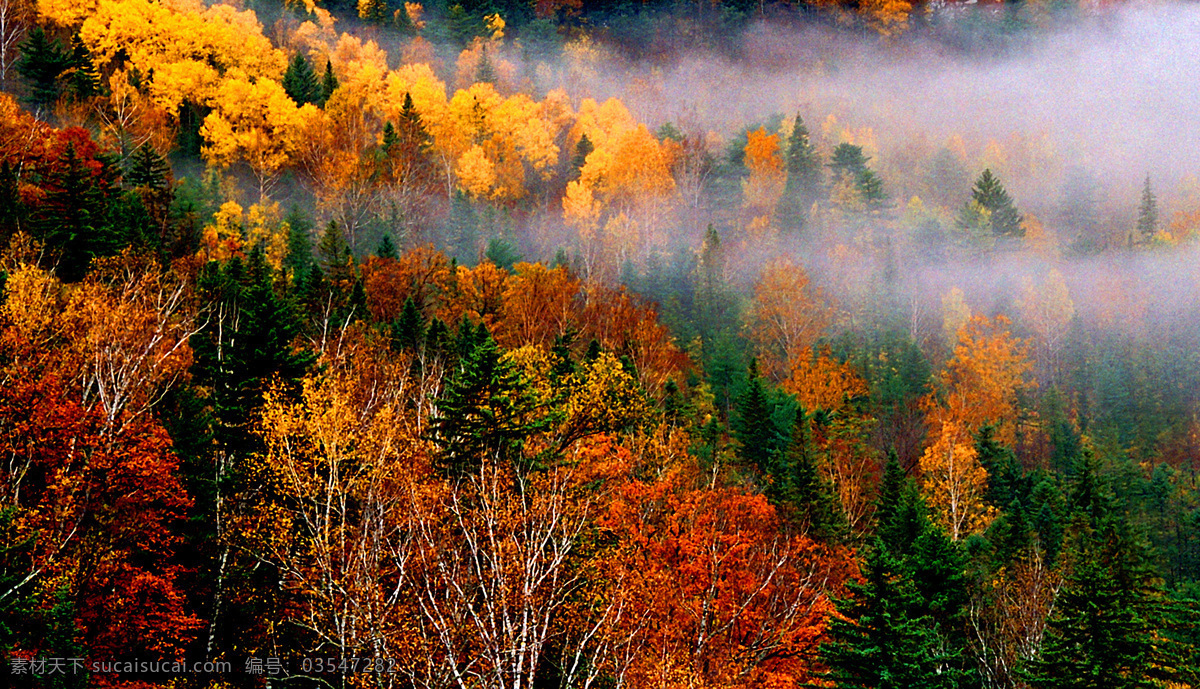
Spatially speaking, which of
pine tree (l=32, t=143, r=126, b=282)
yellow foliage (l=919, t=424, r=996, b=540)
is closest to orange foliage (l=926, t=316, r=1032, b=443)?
yellow foliage (l=919, t=424, r=996, b=540)

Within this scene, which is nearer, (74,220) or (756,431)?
(74,220)

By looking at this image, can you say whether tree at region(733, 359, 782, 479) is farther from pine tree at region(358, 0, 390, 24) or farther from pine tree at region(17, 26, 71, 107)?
pine tree at region(358, 0, 390, 24)

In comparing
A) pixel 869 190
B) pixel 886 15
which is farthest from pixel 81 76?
pixel 886 15

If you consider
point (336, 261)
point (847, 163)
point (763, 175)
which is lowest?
point (763, 175)

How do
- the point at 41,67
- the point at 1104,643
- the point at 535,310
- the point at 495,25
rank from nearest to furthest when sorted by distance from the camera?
the point at 1104,643 → the point at 535,310 → the point at 41,67 → the point at 495,25

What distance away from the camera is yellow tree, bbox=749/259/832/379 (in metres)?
93.2

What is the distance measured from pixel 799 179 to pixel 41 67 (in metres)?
81.6

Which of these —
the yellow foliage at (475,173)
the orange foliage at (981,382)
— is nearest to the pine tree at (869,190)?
the orange foliage at (981,382)

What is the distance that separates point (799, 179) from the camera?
120 m

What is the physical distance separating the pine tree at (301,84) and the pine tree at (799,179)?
54190 mm

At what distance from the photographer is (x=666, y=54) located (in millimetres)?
156250

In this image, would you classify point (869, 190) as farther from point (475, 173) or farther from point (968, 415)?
point (475, 173)

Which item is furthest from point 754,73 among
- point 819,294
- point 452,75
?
point 819,294

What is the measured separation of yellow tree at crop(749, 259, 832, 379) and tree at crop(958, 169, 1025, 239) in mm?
33500
